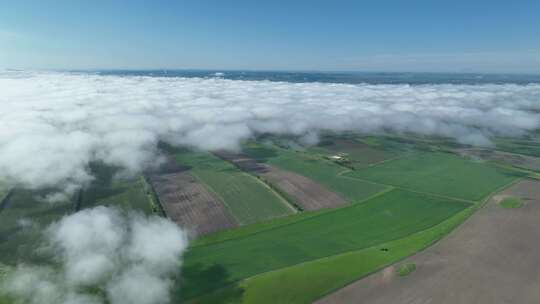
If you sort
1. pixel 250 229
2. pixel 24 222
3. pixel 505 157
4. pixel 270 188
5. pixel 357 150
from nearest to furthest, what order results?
pixel 24 222, pixel 250 229, pixel 270 188, pixel 505 157, pixel 357 150

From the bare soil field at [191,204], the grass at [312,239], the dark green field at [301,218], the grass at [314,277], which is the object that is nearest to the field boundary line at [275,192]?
the dark green field at [301,218]

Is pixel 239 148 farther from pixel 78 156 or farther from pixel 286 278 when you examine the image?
pixel 286 278

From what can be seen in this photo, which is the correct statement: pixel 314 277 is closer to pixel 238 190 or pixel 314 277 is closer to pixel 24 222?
pixel 238 190

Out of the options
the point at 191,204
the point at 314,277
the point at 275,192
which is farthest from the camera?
the point at 275,192

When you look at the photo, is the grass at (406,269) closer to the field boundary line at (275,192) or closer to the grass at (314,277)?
the grass at (314,277)

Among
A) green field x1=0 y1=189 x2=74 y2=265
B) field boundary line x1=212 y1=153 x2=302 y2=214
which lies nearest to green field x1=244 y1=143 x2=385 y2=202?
field boundary line x1=212 y1=153 x2=302 y2=214

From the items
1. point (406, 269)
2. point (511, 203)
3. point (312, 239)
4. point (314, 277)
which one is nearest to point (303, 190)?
point (312, 239)

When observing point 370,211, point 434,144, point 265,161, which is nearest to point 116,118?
point 265,161

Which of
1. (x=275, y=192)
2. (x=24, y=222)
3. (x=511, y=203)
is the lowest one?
(x=275, y=192)
